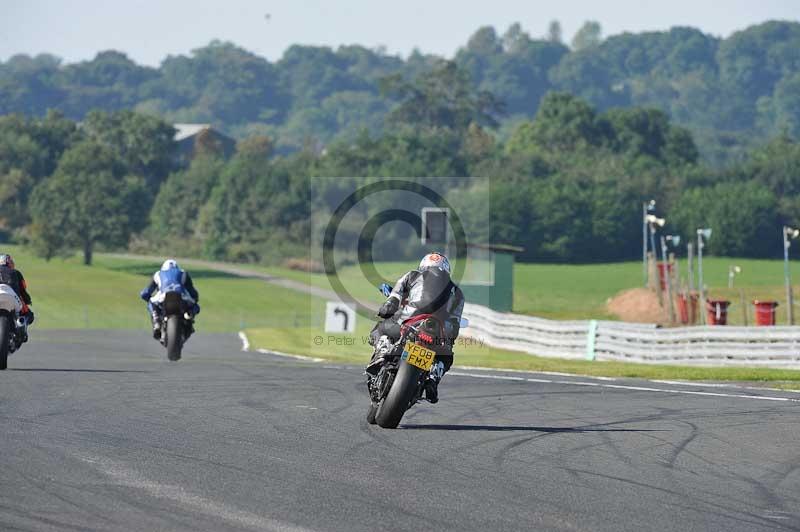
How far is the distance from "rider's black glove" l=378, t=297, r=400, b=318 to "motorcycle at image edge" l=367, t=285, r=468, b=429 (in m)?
0.23

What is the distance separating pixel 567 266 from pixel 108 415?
4114 inches

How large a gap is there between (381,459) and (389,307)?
2.49 metres

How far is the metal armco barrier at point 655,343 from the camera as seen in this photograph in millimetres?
26031

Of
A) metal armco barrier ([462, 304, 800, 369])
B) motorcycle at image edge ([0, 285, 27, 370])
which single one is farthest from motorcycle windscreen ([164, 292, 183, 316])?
metal armco barrier ([462, 304, 800, 369])

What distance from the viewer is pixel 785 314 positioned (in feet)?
171

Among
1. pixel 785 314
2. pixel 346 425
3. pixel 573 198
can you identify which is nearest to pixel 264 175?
pixel 573 198

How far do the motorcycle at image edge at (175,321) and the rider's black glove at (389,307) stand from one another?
9844 mm

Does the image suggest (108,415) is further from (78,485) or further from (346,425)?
(78,485)

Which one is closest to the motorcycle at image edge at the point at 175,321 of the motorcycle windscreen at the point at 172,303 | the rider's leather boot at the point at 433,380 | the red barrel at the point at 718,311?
the motorcycle windscreen at the point at 172,303

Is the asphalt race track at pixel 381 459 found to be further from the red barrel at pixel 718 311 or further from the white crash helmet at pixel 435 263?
the red barrel at pixel 718 311

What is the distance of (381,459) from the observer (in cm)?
1058

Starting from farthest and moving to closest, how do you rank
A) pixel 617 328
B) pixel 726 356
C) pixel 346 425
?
pixel 617 328, pixel 726 356, pixel 346 425

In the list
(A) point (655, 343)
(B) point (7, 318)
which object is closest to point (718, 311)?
(A) point (655, 343)

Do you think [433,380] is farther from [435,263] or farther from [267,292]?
[267,292]
